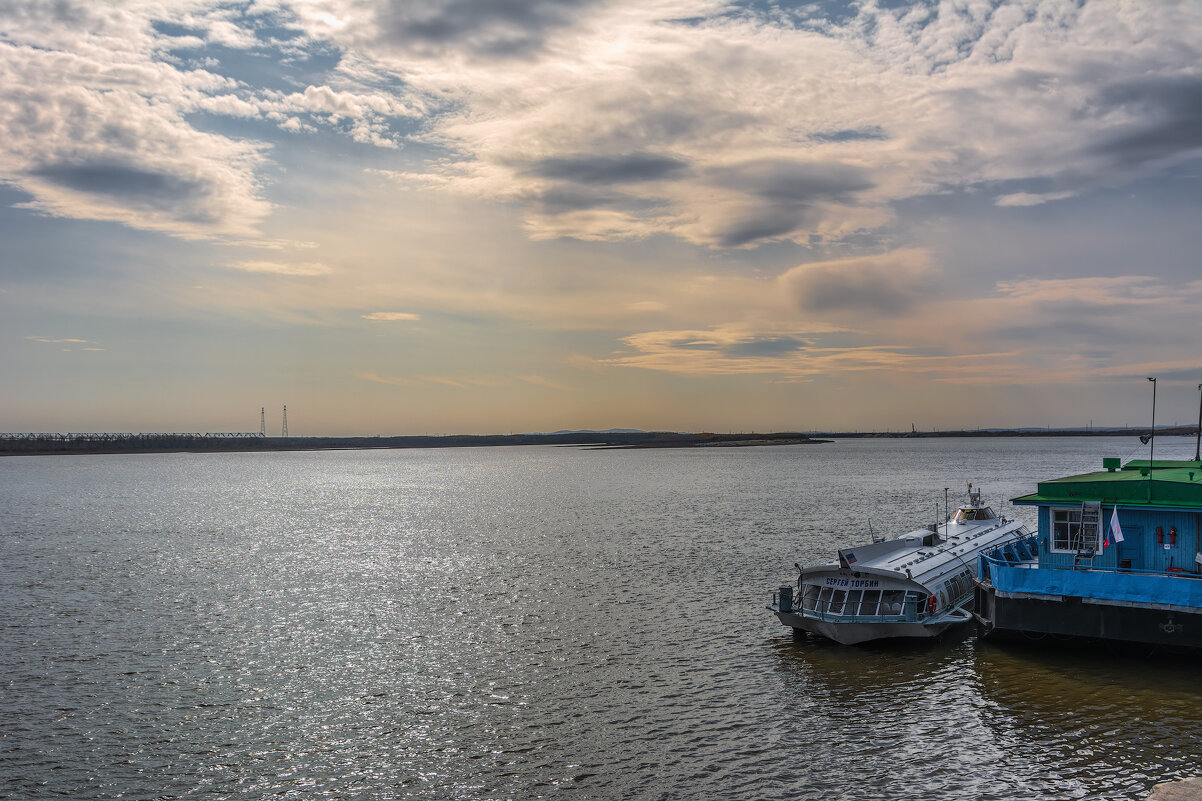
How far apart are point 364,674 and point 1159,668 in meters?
30.0

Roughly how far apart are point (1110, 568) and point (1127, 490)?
323 cm

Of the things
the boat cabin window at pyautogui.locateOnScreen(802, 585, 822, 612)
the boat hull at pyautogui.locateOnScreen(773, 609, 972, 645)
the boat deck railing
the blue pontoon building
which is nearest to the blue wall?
the blue pontoon building

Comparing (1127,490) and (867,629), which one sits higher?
(1127,490)

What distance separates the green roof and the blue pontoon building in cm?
4

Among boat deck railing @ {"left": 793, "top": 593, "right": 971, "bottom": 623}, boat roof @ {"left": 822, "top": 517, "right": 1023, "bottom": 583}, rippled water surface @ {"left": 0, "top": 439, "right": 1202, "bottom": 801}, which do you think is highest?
boat roof @ {"left": 822, "top": 517, "right": 1023, "bottom": 583}

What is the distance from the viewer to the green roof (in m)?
31.2

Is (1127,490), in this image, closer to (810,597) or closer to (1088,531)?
(1088,531)

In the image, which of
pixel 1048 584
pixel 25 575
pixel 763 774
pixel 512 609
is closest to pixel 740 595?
pixel 512 609

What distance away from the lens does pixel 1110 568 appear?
31.9 m

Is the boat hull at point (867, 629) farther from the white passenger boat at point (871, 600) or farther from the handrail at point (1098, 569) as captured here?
the handrail at point (1098, 569)

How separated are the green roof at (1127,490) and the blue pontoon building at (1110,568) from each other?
4cm

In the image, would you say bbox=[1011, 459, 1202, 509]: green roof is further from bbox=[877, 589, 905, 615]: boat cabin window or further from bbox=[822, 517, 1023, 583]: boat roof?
bbox=[877, 589, 905, 615]: boat cabin window

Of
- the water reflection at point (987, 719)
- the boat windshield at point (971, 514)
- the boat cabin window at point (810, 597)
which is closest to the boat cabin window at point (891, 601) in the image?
the water reflection at point (987, 719)

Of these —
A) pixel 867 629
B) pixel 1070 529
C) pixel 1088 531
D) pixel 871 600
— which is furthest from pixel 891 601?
pixel 1088 531
